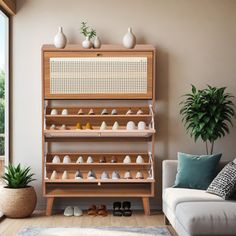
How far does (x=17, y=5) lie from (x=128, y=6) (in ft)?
4.85

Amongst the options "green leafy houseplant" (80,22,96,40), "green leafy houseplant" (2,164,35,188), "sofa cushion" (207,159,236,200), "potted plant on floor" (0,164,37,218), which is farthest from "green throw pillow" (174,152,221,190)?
"green leafy houseplant" (80,22,96,40)

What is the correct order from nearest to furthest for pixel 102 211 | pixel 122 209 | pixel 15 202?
pixel 15 202 < pixel 102 211 < pixel 122 209

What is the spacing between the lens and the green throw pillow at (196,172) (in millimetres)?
6027

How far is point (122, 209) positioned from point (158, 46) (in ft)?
7.23

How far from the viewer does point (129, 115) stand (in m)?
6.94

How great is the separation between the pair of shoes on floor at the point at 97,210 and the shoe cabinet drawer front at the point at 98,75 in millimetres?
1402

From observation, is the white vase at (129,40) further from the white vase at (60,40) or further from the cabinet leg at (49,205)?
the cabinet leg at (49,205)

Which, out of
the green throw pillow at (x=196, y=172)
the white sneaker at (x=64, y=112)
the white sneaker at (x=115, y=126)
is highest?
the white sneaker at (x=64, y=112)

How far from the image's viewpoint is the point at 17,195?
6.51 meters

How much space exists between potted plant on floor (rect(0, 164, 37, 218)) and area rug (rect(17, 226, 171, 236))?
64 centimetres

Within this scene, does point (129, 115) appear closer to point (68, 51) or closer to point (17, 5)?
point (68, 51)

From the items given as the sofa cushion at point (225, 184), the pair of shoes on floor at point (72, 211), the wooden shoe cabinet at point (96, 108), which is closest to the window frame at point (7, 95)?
the wooden shoe cabinet at point (96, 108)

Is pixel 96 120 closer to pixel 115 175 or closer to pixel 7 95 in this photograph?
pixel 115 175

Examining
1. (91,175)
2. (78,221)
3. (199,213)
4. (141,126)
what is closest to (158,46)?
(141,126)
